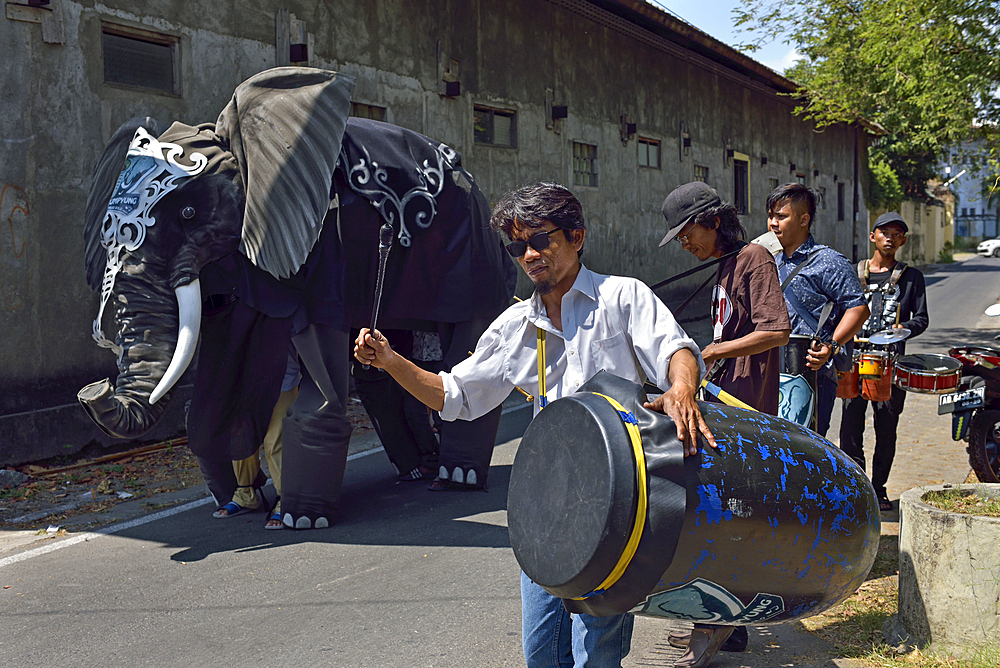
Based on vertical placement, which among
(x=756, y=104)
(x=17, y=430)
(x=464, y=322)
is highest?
(x=756, y=104)

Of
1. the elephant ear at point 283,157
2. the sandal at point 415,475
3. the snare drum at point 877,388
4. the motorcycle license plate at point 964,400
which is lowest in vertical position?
the sandal at point 415,475

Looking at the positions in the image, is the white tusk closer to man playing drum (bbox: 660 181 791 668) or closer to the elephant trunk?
the elephant trunk

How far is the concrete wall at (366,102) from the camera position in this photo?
7.32m

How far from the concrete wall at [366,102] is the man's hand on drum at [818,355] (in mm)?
5815

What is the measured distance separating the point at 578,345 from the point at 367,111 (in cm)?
897

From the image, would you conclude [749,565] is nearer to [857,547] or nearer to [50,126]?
[857,547]

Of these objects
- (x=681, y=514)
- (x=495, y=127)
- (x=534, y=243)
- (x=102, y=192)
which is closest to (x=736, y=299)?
(x=534, y=243)

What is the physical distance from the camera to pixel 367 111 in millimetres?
11031

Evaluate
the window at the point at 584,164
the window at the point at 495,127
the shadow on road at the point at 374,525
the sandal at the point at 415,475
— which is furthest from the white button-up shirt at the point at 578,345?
the window at the point at 584,164

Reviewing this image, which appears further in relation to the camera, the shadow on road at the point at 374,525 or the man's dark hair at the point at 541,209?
the shadow on road at the point at 374,525

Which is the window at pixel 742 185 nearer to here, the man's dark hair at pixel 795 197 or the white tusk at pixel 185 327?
the man's dark hair at pixel 795 197

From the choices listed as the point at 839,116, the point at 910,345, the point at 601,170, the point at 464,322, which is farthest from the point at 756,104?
the point at 464,322

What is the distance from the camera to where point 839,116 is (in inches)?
674

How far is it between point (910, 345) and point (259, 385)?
1117cm
